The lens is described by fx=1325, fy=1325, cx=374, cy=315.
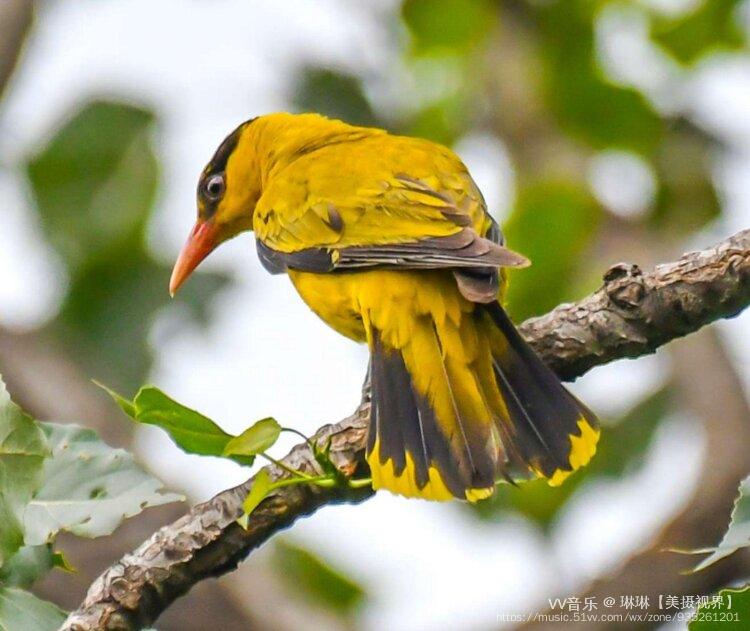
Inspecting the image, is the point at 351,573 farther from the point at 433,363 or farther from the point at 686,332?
the point at 686,332

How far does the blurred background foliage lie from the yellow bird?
1398mm

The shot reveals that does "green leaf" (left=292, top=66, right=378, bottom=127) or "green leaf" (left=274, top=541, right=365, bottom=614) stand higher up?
"green leaf" (left=292, top=66, right=378, bottom=127)

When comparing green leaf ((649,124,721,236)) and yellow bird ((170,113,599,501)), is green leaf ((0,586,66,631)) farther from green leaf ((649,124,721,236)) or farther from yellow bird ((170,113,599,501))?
green leaf ((649,124,721,236))

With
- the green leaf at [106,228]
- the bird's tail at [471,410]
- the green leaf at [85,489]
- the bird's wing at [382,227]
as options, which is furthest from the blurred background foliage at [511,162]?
the green leaf at [85,489]

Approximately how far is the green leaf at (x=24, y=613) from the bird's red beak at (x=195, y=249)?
289 cm

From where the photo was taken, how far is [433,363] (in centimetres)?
337

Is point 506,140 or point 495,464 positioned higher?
point 506,140

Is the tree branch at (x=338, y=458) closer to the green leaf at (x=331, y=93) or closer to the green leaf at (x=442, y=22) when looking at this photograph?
the green leaf at (x=331, y=93)

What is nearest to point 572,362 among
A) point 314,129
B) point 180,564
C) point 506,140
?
point 180,564

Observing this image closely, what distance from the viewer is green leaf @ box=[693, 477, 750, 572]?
2109mm

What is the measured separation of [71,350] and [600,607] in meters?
2.72

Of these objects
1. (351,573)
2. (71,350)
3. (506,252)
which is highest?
(506,252)

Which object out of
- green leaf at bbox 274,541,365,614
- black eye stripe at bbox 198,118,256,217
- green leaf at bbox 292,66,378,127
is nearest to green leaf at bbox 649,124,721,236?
green leaf at bbox 292,66,378,127

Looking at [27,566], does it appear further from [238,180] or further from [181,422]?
[238,180]
